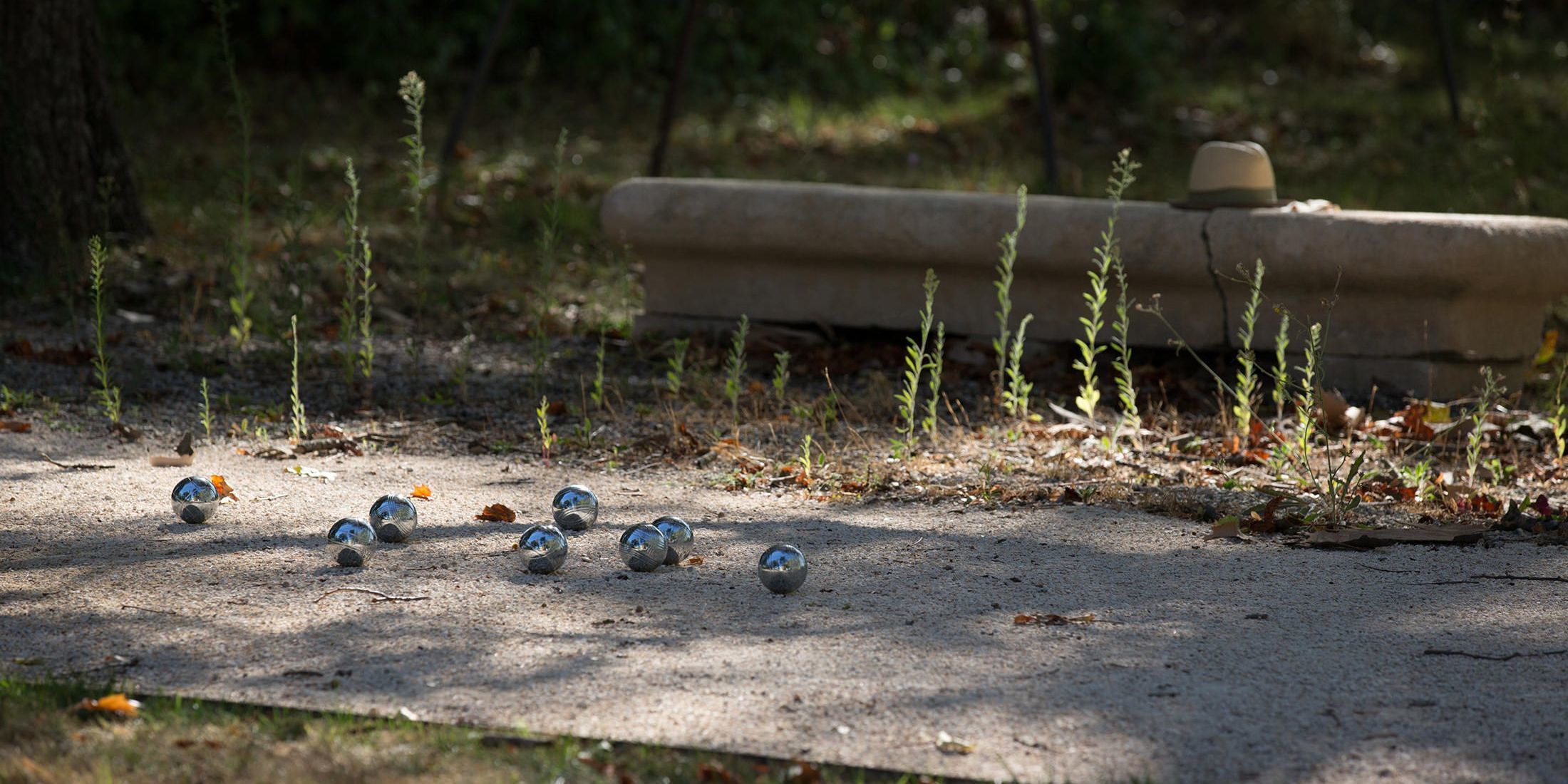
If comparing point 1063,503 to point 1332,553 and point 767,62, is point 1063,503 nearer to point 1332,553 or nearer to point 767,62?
point 1332,553

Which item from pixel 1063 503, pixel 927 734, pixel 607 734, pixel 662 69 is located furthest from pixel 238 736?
pixel 662 69

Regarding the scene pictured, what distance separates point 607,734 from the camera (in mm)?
2422

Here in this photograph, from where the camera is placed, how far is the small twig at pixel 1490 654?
283 centimetres

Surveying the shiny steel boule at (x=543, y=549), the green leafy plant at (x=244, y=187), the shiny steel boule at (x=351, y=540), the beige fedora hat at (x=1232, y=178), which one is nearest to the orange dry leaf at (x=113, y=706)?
the shiny steel boule at (x=351, y=540)

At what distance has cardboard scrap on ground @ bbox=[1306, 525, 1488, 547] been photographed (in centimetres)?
363

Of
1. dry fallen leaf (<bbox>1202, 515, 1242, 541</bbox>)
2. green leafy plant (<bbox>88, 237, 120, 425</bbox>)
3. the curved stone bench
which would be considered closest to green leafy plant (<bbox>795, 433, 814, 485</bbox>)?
dry fallen leaf (<bbox>1202, 515, 1242, 541</bbox>)

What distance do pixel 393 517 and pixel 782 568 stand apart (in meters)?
0.99

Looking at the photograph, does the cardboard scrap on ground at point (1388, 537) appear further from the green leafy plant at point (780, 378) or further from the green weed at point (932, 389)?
the green leafy plant at point (780, 378)

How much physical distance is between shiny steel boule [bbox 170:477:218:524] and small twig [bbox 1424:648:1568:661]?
9.15 ft

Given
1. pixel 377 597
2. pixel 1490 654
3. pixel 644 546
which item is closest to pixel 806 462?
pixel 644 546

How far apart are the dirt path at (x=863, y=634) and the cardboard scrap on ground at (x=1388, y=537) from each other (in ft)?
0.16

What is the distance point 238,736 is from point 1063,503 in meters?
2.35

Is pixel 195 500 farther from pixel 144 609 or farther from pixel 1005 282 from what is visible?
pixel 1005 282

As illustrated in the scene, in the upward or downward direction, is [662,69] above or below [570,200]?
above
